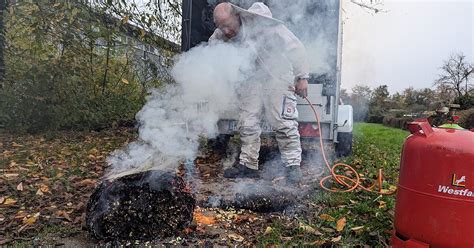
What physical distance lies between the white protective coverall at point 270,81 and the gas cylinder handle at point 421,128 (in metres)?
1.87

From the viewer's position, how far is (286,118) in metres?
4.51

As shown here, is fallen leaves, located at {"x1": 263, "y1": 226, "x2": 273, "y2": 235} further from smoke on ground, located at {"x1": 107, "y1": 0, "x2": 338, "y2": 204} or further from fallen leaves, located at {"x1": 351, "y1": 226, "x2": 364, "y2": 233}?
smoke on ground, located at {"x1": 107, "y1": 0, "x2": 338, "y2": 204}

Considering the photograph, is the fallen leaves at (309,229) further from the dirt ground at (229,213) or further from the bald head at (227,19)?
the bald head at (227,19)

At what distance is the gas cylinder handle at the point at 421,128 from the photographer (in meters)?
2.62

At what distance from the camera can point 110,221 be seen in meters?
2.81

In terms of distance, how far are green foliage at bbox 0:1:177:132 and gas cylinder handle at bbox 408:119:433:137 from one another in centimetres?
476

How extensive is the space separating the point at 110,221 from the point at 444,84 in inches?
675

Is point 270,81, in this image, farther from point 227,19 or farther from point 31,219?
point 31,219

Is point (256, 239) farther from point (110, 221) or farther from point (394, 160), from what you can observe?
point (394, 160)

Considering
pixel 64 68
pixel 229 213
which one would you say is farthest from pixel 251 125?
pixel 64 68

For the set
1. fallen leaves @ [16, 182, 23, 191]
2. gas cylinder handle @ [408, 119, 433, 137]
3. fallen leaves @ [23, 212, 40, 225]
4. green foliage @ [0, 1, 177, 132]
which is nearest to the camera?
gas cylinder handle @ [408, 119, 433, 137]

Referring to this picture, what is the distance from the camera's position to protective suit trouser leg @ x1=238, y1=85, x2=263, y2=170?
4.60m

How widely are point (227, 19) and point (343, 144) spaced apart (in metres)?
3.23

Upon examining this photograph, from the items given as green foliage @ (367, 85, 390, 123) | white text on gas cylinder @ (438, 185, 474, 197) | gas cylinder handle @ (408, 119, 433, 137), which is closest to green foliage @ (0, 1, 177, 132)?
gas cylinder handle @ (408, 119, 433, 137)
